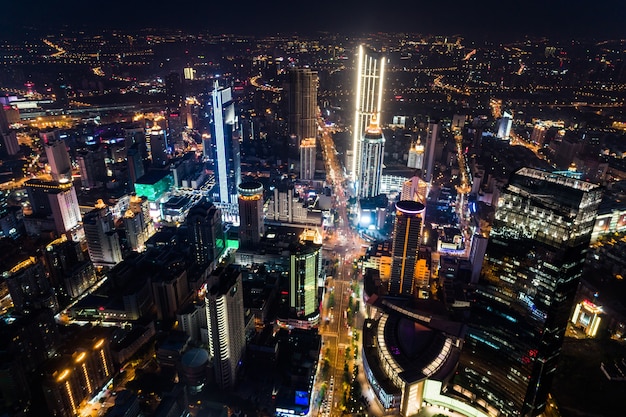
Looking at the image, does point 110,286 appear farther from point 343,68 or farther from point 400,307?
point 343,68

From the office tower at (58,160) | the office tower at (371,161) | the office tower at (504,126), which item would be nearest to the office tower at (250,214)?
the office tower at (371,161)

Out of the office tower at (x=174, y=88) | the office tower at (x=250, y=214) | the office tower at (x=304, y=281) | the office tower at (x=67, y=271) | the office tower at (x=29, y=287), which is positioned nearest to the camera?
the office tower at (x=29, y=287)

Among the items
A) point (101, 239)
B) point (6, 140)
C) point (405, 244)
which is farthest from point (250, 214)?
point (6, 140)

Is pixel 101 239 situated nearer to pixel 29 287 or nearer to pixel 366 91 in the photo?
pixel 29 287

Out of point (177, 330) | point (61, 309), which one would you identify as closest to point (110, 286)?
point (61, 309)

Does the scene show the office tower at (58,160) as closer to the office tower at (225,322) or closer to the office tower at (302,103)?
the office tower at (302,103)

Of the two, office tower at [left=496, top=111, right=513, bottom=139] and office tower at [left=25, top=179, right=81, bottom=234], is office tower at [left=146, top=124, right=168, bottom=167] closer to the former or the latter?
office tower at [left=25, top=179, right=81, bottom=234]

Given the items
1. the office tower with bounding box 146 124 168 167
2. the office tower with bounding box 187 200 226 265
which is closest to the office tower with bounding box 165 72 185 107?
the office tower with bounding box 146 124 168 167

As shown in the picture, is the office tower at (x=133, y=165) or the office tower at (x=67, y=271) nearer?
the office tower at (x=67, y=271)
